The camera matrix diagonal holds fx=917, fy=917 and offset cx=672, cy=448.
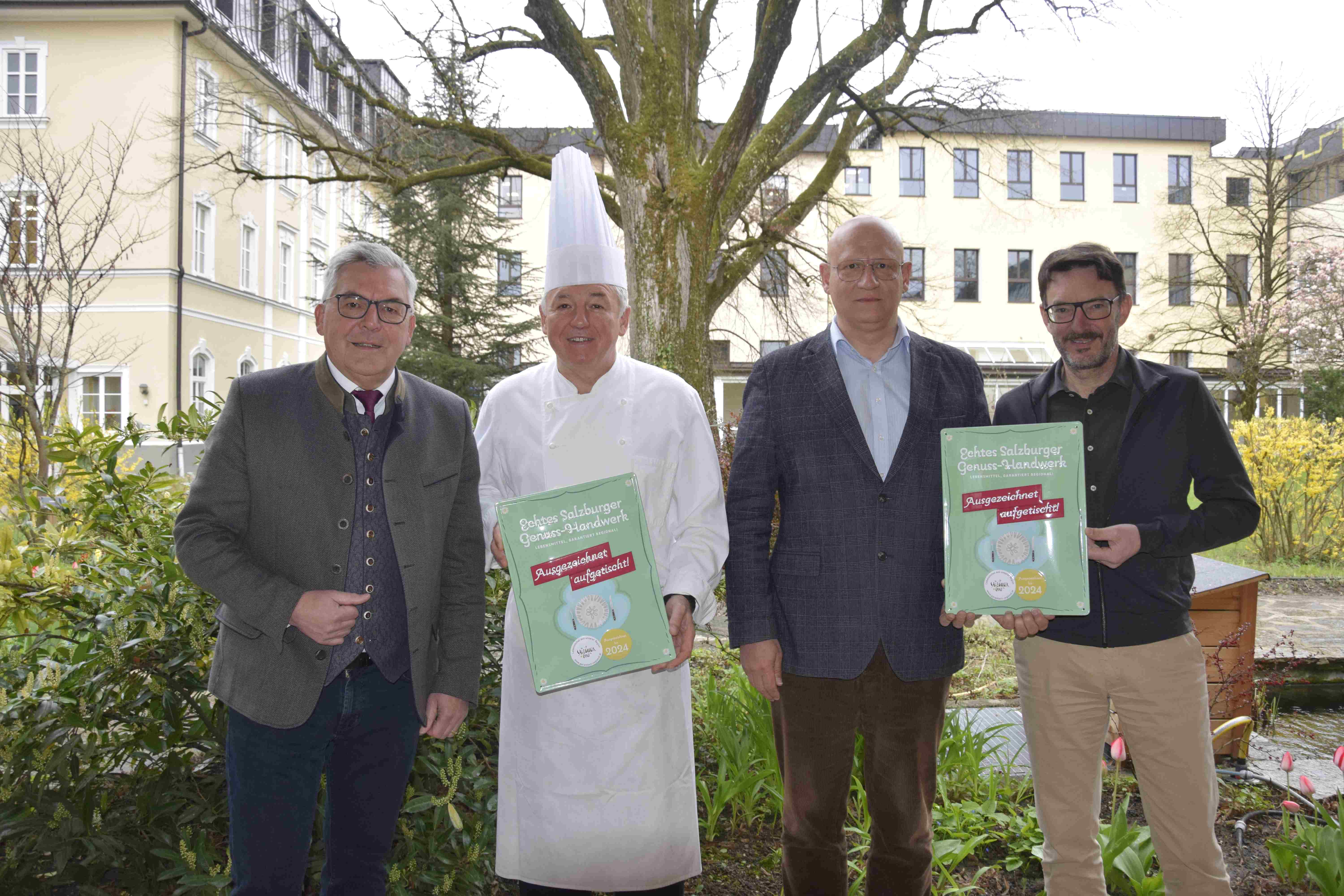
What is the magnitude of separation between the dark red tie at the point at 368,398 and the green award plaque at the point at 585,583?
461 millimetres

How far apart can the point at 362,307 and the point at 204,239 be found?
82.1 feet

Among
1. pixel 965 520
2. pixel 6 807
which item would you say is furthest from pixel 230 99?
pixel 965 520

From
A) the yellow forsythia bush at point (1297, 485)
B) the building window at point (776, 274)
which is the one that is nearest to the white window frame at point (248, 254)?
the building window at point (776, 274)

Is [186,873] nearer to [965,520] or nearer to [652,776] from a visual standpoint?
[652,776]

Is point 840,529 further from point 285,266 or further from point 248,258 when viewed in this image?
point 285,266

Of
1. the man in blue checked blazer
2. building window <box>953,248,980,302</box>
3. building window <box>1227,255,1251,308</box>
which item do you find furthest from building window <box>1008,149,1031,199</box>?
the man in blue checked blazer

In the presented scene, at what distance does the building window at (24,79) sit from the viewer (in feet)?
75.0

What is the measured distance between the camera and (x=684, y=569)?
2.65m

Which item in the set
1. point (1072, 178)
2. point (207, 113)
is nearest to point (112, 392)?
point (207, 113)

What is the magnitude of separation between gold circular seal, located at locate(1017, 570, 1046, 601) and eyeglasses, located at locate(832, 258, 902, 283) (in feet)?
3.16

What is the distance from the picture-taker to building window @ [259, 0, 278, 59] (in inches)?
470

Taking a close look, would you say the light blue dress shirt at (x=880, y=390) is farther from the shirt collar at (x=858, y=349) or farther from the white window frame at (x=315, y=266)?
the white window frame at (x=315, y=266)

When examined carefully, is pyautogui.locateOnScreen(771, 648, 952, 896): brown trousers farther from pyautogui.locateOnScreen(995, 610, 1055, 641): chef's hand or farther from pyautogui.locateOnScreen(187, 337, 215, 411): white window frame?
pyautogui.locateOnScreen(187, 337, 215, 411): white window frame

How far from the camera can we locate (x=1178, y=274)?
115 ft
